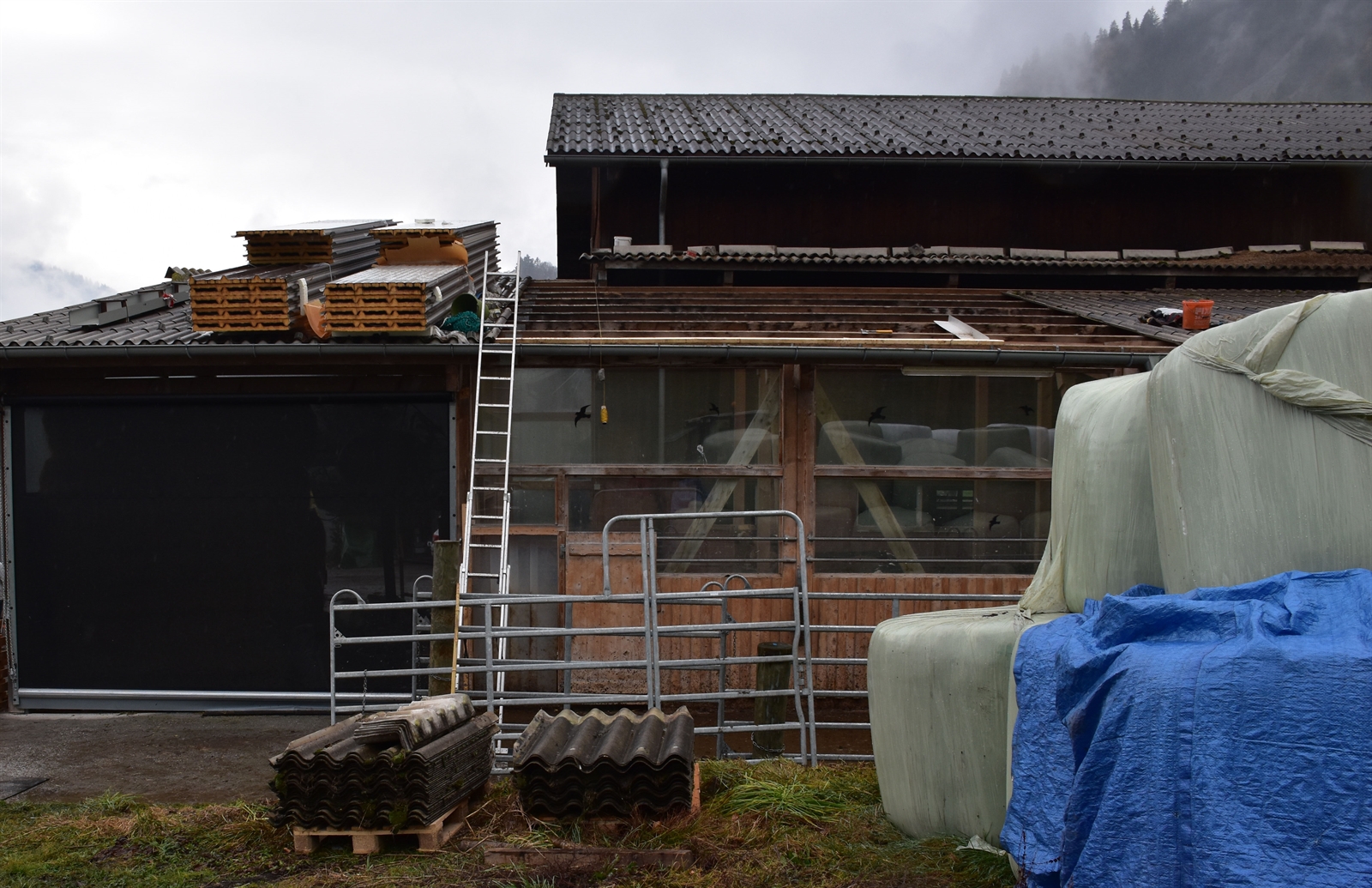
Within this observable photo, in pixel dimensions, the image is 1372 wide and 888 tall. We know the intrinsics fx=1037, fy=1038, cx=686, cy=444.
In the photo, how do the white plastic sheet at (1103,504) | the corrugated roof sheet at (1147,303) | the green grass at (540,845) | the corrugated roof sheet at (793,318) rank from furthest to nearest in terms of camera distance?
the corrugated roof sheet at (1147,303)
the corrugated roof sheet at (793,318)
the green grass at (540,845)
the white plastic sheet at (1103,504)

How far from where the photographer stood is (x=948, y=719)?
17.3 ft

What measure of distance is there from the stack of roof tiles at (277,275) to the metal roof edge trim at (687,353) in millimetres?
295

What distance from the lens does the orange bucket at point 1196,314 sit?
9.77 meters

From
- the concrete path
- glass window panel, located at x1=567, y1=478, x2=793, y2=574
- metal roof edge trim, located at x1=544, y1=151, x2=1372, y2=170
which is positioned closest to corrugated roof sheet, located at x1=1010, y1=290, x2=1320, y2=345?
metal roof edge trim, located at x1=544, y1=151, x2=1372, y2=170

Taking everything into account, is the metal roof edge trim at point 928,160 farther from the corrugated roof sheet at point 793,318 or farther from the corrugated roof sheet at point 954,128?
the corrugated roof sheet at point 793,318

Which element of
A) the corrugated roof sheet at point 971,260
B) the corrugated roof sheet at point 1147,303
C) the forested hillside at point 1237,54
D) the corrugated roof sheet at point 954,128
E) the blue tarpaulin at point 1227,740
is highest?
the forested hillside at point 1237,54

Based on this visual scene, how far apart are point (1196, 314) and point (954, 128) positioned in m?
6.64

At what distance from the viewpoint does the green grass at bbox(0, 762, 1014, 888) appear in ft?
16.7

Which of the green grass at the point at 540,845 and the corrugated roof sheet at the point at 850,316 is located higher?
the corrugated roof sheet at the point at 850,316

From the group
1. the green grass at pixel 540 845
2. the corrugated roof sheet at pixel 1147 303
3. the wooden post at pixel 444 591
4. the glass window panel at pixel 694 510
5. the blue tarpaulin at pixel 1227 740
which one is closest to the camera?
the blue tarpaulin at pixel 1227 740

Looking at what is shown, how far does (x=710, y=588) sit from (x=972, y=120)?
33.0 ft

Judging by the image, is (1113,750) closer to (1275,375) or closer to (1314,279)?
(1275,375)

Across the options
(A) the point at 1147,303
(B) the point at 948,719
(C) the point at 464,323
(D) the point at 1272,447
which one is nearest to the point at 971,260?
(A) the point at 1147,303

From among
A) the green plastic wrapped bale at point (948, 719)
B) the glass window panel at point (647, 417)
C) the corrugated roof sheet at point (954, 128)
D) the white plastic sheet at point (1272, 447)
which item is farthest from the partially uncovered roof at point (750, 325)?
the white plastic sheet at point (1272, 447)
